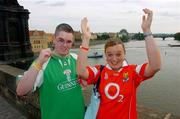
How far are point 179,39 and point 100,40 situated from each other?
123 feet

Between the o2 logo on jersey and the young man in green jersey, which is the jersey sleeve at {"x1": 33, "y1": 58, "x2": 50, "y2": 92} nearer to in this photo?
the young man in green jersey

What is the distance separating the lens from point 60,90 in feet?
8.18

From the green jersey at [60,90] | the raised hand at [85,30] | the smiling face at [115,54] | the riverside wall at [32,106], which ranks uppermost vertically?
the raised hand at [85,30]

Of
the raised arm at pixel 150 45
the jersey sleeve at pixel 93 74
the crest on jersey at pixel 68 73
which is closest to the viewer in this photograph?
the raised arm at pixel 150 45

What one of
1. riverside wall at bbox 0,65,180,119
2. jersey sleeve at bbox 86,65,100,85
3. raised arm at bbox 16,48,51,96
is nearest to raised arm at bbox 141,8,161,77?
jersey sleeve at bbox 86,65,100,85

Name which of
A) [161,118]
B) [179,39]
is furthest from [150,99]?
[179,39]

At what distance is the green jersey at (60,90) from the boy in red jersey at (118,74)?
17 centimetres

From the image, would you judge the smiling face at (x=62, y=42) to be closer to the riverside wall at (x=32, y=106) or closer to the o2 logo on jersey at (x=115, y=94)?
the o2 logo on jersey at (x=115, y=94)

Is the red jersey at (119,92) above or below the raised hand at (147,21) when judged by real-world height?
below

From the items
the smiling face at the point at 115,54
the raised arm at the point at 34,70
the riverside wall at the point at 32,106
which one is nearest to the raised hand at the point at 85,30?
the smiling face at the point at 115,54

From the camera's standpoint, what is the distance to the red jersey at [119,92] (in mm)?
2305

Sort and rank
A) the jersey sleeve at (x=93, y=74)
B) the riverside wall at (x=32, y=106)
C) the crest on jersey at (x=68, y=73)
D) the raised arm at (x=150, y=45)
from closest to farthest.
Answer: the raised arm at (x=150, y=45), the jersey sleeve at (x=93, y=74), the crest on jersey at (x=68, y=73), the riverside wall at (x=32, y=106)

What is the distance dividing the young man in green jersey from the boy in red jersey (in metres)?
0.17

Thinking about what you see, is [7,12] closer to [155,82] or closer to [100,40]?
[155,82]
